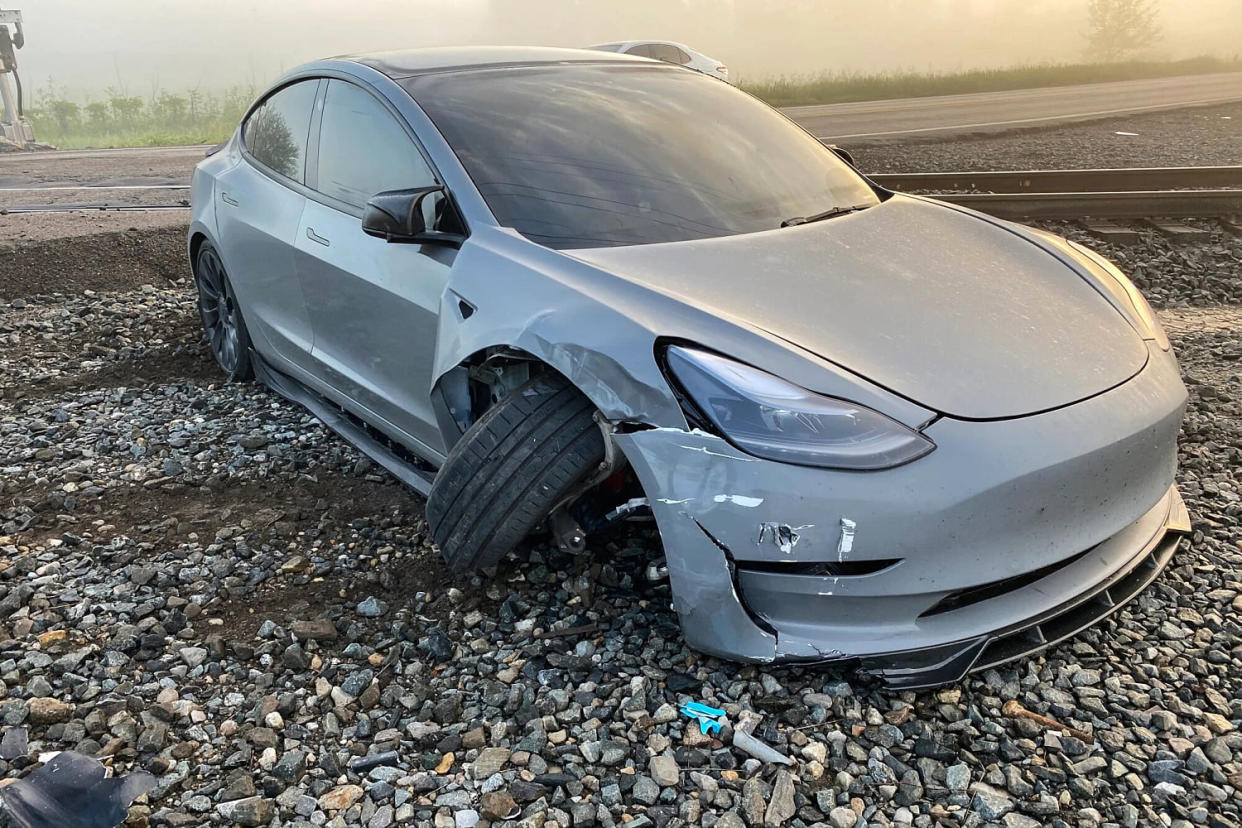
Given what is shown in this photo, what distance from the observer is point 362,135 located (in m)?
3.54

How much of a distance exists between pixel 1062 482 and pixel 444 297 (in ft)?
5.86

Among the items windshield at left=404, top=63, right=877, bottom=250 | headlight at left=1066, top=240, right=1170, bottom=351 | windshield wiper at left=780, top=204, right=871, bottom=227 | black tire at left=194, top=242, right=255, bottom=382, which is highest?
windshield at left=404, top=63, right=877, bottom=250

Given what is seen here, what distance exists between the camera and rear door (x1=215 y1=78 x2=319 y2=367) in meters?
3.93

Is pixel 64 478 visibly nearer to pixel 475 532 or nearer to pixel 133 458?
pixel 133 458

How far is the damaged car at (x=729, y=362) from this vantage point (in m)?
2.22

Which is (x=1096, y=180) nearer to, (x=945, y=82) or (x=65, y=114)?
(x=945, y=82)

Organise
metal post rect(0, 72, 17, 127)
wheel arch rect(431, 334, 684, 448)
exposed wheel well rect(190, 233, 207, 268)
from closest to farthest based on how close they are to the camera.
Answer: wheel arch rect(431, 334, 684, 448), exposed wheel well rect(190, 233, 207, 268), metal post rect(0, 72, 17, 127)

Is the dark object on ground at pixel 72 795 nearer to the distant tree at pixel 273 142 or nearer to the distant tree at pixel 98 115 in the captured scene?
the distant tree at pixel 273 142

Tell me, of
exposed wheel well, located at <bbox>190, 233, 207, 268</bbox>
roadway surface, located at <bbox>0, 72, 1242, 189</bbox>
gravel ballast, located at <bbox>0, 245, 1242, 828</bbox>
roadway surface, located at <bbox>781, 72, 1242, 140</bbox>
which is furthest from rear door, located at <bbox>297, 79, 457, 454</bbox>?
roadway surface, located at <bbox>781, 72, 1242, 140</bbox>

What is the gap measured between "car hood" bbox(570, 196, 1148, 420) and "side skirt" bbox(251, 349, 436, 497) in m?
1.10

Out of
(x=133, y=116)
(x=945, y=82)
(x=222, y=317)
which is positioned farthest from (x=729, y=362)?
(x=133, y=116)

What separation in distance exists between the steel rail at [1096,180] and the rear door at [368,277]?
5.35 meters

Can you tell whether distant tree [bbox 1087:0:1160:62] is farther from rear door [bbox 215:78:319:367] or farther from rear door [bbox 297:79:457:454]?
rear door [bbox 297:79:457:454]

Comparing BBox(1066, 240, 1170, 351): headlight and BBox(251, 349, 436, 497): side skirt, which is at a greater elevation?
BBox(1066, 240, 1170, 351): headlight
